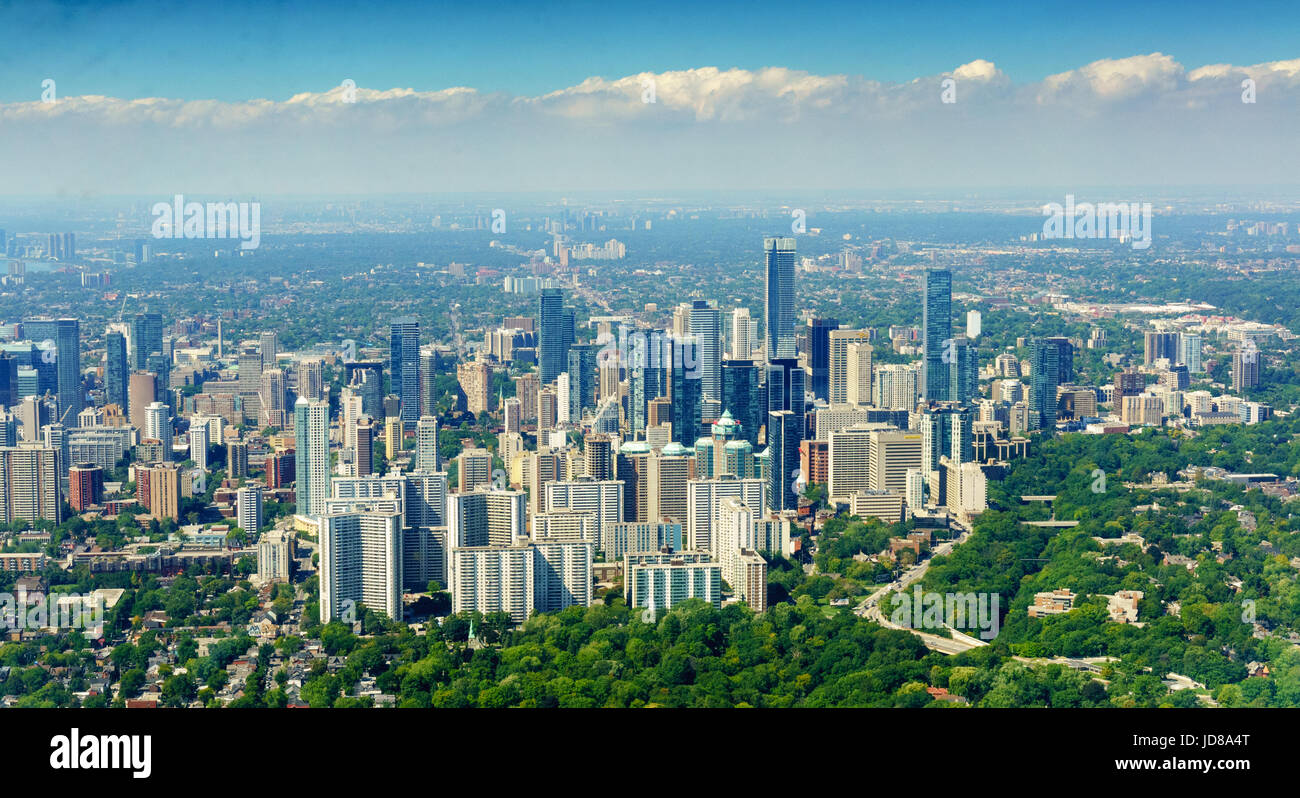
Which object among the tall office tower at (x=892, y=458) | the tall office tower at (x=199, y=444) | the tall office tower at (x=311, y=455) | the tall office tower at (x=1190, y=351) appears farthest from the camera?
the tall office tower at (x=1190, y=351)

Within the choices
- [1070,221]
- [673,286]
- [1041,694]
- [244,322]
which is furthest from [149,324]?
[1041,694]

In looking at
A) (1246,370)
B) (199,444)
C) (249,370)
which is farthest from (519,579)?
(1246,370)

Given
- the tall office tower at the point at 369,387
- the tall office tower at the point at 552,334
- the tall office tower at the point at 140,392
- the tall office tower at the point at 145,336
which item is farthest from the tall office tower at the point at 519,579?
the tall office tower at the point at 145,336

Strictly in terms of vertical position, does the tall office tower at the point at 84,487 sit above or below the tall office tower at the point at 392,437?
below

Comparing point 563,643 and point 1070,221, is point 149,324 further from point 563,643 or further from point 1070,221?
point 563,643

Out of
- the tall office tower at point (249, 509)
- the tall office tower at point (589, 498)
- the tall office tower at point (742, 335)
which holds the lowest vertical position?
the tall office tower at point (249, 509)

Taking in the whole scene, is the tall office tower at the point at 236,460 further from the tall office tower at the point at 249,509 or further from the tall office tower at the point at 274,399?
the tall office tower at the point at 274,399
